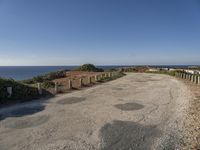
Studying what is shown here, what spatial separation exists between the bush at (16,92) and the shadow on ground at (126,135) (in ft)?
24.9

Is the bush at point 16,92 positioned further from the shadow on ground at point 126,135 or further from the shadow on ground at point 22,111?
the shadow on ground at point 126,135

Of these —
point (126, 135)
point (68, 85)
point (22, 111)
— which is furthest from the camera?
point (68, 85)

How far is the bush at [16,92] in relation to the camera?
11.7 meters

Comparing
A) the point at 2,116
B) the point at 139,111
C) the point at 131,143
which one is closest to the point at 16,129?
the point at 2,116

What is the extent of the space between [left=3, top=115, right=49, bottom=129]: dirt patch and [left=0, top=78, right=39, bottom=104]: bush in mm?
4293

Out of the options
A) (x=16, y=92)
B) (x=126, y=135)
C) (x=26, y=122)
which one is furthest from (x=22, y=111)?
(x=126, y=135)

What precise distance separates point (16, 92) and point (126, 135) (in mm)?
9135

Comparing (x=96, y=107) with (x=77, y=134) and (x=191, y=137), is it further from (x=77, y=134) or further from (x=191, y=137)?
(x=191, y=137)

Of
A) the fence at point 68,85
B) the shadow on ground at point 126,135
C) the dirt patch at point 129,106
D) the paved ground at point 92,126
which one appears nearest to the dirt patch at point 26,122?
the paved ground at point 92,126

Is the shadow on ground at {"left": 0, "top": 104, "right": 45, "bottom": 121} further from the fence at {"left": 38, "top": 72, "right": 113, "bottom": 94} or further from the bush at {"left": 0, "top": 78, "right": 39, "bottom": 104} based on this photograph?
the fence at {"left": 38, "top": 72, "right": 113, "bottom": 94}

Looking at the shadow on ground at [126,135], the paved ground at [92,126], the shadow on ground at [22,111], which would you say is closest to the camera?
the shadow on ground at [126,135]

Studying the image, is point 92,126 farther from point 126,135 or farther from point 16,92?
point 16,92

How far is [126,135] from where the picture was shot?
242 inches

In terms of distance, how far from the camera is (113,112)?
8945 mm
